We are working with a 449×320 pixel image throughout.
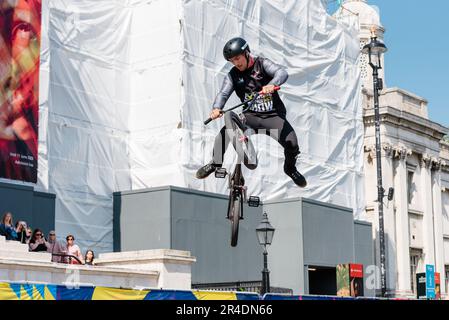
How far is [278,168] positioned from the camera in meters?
35.9

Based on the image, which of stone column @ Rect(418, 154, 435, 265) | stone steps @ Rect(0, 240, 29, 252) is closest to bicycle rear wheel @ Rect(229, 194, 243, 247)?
stone steps @ Rect(0, 240, 29, 252)

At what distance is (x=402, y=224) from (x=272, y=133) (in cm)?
4034

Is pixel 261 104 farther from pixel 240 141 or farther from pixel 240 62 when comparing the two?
pixel 240 141

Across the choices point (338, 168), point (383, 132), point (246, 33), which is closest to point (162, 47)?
point (246, 33)

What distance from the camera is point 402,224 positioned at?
165ft

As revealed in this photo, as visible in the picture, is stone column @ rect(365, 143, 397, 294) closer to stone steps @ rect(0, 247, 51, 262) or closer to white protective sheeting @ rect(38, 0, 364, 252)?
white protective sheeting @ rect(38, 0, 364, 252)

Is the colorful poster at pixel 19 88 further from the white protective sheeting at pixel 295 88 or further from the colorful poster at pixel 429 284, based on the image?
the colorful poster at pixel 429 284

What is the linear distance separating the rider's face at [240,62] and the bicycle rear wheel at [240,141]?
64 centimetres

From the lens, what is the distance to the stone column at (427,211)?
174 ft

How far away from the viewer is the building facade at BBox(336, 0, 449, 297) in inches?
1932

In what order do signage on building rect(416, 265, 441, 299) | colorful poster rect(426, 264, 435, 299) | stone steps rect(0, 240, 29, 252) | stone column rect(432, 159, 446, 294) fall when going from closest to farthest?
1. stone steps rect(0, 240, 29, 252)
2. signage on building rect(416, 265, 441, 299)
3. colorful poster rect(426, 264, 435, 299)
4. stone column rect(432, 159, 446, 294)

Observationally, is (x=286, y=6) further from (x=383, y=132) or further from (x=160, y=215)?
(x=383, y=132)

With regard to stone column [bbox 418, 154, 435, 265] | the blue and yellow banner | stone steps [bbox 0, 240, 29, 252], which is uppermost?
stone column [bbox 418, 154, 435, 265]
